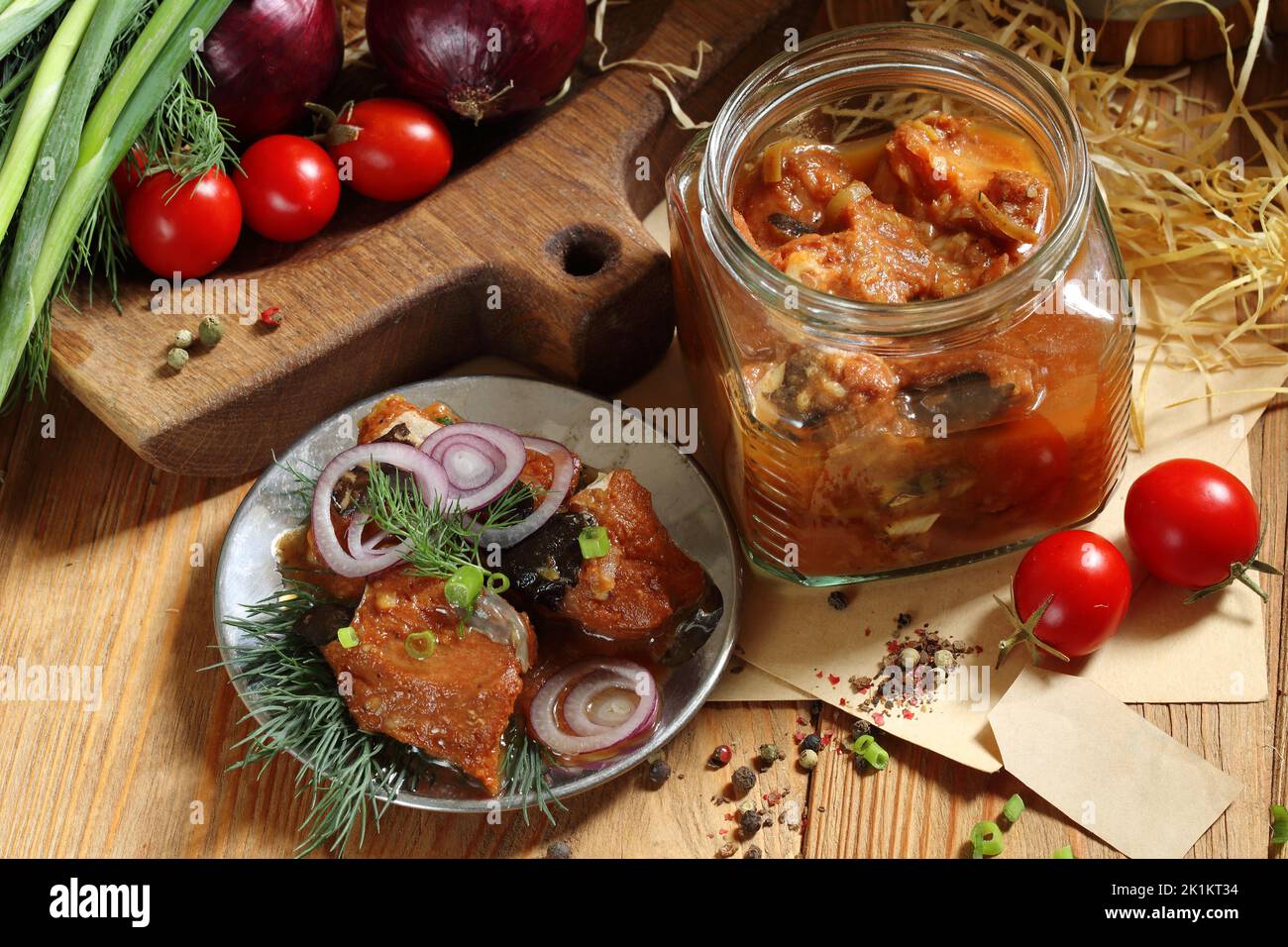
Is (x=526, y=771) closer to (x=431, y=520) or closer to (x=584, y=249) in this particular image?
(x=431, y=520)

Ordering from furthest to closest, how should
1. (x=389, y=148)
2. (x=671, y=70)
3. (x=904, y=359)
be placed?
(x=671, y=70) → (x=389, y=148) → (x=904, y=359)

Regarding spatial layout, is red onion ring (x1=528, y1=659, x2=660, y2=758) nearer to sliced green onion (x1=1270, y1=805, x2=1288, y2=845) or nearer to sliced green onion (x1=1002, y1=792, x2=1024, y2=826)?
sliced green onion (x1=1002, y1=792, x2=1024, y2=826)

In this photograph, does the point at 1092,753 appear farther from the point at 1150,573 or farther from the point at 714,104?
the point at 714,104

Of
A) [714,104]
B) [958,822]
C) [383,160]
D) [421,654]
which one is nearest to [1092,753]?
[958,822]

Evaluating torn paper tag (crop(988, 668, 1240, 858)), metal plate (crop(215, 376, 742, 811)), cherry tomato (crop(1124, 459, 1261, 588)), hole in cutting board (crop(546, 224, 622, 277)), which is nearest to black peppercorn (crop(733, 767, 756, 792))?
metal plate (crop(215, 376, 742, 811))

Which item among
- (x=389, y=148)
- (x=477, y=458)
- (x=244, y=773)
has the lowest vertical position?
(x=244, y=773)

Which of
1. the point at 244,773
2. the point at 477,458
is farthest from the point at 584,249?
the point at 244,773

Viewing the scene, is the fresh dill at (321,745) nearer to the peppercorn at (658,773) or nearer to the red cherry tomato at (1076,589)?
the peppercorn at (658,773)
